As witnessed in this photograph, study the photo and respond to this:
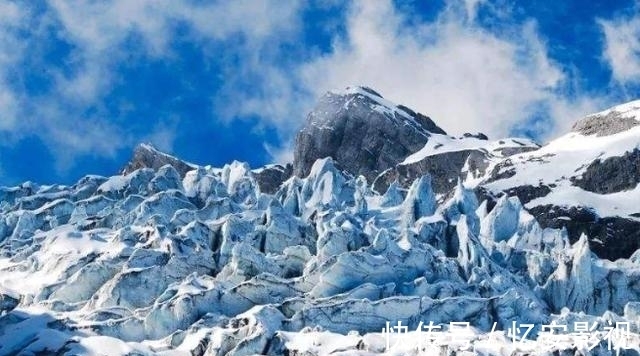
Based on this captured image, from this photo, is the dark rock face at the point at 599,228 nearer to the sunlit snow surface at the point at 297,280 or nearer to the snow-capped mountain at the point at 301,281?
the sunlit snow surface at the point at 297,280

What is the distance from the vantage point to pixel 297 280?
116 meters

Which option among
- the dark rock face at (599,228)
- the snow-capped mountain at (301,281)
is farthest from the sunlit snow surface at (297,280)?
the dark rock face at (599,228)

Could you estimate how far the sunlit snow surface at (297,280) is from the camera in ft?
339

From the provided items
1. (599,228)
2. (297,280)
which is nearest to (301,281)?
(297,280)

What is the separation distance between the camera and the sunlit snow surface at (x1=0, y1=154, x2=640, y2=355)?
10319 centimetres

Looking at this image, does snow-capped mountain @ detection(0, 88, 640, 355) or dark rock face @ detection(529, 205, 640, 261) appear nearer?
snow-capped mountain @ detection(0, 88, 640, 355)

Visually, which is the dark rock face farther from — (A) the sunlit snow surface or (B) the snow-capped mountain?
(B) the snow-capped mountain

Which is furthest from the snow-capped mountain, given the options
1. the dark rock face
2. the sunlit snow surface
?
the dark rock face

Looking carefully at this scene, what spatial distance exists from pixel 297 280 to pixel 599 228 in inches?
3349

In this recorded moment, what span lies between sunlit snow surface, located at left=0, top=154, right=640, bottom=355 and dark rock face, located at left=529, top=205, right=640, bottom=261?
25.9m

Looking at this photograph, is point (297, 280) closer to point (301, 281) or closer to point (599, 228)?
point (301, 281)

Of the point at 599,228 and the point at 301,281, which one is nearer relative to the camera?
the point at 301,281

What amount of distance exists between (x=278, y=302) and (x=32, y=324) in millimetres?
22154

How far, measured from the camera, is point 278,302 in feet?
368
